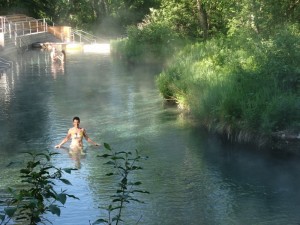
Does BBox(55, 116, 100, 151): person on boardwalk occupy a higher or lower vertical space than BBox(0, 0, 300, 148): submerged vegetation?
lower

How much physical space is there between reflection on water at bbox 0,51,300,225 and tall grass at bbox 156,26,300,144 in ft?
2.56

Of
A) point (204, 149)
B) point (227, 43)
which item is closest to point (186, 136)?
point (204, 149)

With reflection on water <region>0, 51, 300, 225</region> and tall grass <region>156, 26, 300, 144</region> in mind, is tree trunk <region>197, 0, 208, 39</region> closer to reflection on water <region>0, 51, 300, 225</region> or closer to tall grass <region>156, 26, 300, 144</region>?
reflection on water <region>0, 51, 300, 225</region>

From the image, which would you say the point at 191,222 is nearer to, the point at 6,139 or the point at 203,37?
the point at 6,139

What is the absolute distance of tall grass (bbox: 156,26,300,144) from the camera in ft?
59.4

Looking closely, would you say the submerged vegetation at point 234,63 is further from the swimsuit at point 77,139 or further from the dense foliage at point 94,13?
the dense foliage at point 94,13

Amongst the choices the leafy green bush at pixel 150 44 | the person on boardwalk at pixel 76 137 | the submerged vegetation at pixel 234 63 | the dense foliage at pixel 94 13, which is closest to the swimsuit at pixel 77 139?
the person on boardwalk at pixel 76 137

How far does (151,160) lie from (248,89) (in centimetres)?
542

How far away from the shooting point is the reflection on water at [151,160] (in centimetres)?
1253

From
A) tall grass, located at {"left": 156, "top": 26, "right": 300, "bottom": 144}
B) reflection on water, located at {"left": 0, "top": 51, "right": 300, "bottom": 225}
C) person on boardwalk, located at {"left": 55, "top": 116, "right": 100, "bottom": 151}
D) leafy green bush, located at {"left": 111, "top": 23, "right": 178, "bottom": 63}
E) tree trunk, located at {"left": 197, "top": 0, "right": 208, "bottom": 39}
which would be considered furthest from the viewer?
tree trunk, located at {"left": 197, "top": 0, "right": 208, "bottom": 39}

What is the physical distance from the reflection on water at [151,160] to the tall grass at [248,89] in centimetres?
78

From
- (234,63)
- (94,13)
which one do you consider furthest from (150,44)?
(94,13)

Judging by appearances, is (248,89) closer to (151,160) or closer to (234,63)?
(234,63)

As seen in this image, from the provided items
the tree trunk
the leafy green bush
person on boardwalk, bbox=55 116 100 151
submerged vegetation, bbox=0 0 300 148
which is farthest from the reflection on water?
the tree trunk
